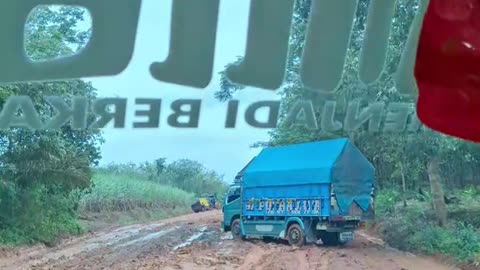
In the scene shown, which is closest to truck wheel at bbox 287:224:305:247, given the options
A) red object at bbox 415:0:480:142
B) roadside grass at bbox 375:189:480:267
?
roadside grass at bbox 375:189:480:267

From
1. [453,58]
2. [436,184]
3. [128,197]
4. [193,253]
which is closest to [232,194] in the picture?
[193,253]

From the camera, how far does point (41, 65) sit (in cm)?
213

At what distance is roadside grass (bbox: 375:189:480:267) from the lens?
7.67 feet

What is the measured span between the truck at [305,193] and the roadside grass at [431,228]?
8 centimetres

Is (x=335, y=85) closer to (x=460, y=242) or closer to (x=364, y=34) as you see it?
(x=364, y=34)

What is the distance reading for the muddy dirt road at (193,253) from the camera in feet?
7.47

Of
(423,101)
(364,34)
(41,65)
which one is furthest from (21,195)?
(423,101)

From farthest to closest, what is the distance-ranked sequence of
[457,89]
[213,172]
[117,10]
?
[213,172] < [117,10] < [457,89]

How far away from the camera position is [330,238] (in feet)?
7.75

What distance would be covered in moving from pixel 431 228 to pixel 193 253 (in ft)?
2.65

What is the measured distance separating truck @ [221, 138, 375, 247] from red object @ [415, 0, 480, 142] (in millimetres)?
2126

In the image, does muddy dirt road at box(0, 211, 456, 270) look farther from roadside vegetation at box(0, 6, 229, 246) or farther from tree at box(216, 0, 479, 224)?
tree at box(216, 0, 479, 224)

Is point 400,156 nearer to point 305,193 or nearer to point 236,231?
point 305,193

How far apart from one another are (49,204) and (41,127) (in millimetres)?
253
